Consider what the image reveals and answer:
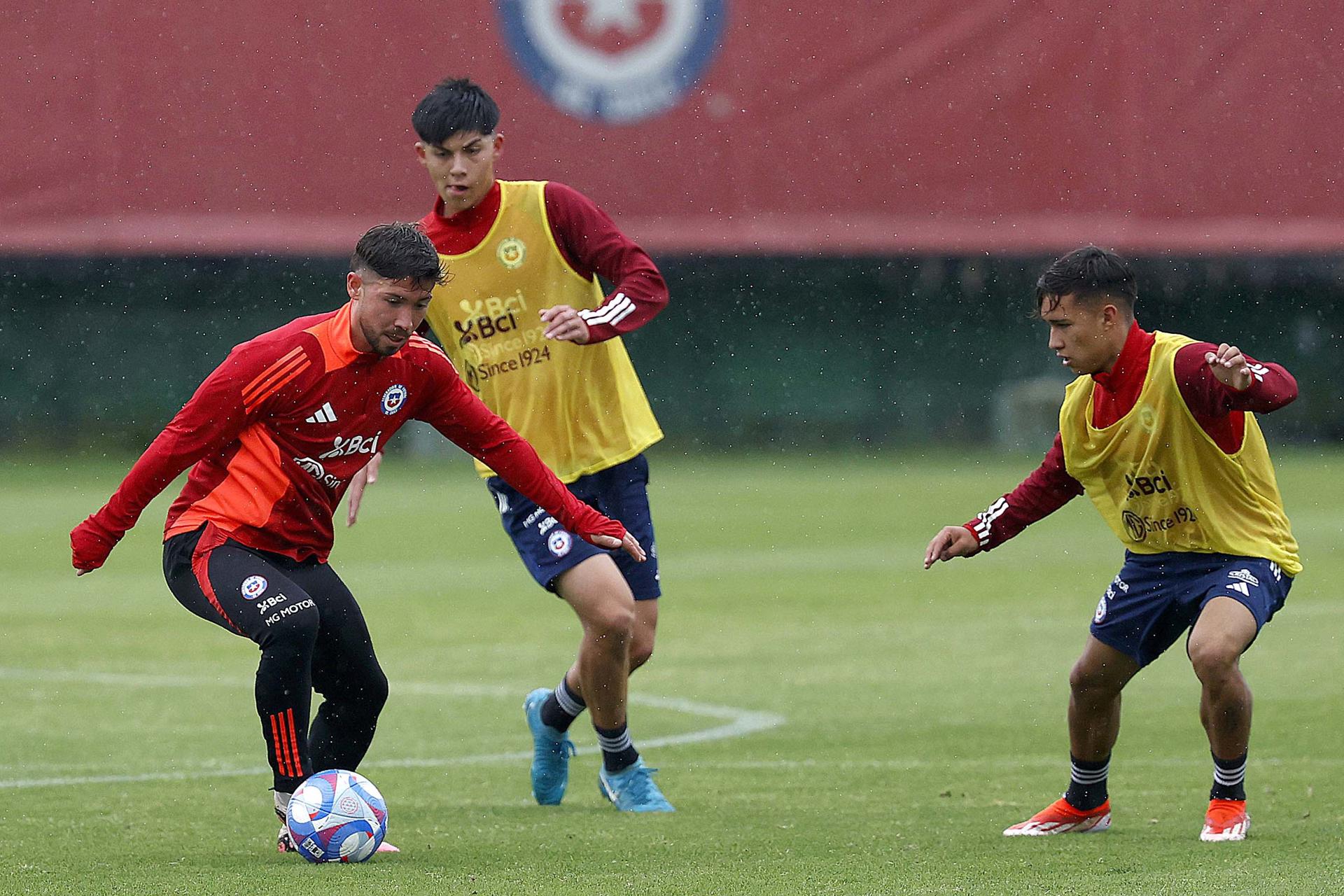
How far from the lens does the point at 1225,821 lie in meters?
5.95

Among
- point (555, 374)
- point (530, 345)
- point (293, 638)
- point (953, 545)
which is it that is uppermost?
point (530, 345)

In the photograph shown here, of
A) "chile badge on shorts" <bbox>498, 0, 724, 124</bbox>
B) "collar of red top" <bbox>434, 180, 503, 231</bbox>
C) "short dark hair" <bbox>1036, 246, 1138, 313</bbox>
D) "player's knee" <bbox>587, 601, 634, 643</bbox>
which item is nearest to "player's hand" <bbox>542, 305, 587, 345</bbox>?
"collar of red top" <bbox>434, 180, 503, 231</bbox>

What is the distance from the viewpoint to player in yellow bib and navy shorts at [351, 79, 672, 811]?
682 cm

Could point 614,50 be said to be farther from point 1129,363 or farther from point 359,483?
point 1129,363

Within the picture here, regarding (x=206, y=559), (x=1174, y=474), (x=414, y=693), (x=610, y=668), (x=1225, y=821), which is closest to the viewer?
(x=206, y=559)

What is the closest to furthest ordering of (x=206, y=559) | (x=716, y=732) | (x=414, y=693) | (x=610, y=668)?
1. (x=206, y=559)
2. (x=610, y=668)
3. (x=716, y=732)
4. (x=414, y=693)

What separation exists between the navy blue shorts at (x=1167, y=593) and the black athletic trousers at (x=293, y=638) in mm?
2262

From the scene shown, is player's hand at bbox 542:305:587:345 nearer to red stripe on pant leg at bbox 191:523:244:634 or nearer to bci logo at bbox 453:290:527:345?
bci logo at bbox 453:290:527:345

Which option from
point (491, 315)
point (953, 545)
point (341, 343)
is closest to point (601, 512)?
point (491, 315)

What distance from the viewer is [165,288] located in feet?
83.8

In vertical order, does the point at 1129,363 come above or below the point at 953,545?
above

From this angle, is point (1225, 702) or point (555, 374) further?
point (555, 374)

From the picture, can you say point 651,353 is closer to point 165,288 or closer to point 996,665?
point 165,288

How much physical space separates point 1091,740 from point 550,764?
197 cm
